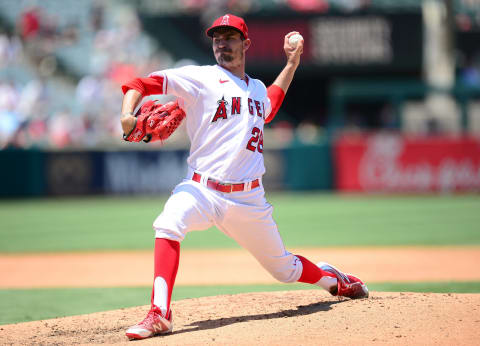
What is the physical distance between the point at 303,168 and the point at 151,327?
11.9 m

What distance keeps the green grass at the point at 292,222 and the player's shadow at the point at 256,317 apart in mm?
4055

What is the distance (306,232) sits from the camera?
9820mm

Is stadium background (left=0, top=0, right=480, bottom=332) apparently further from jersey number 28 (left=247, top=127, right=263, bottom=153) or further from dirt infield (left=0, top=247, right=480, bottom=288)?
jersey number 28 (left=247, top=127, right=263, bottom=153)

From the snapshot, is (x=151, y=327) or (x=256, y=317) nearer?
(x=151, y=327)

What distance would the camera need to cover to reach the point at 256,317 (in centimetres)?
427

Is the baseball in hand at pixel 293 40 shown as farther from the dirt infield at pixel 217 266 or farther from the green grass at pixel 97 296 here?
the dirt infield at pixel 217 266

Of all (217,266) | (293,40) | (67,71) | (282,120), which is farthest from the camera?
(67,71)

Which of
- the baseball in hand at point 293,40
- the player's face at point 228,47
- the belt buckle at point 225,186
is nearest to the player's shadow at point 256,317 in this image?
the belt buckle at point 225,186

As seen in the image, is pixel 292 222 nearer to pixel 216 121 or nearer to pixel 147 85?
pixel 216 121

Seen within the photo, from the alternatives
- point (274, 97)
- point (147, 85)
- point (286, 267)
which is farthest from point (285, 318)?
point (147, 85)

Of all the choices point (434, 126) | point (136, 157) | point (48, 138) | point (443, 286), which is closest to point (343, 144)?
point (434, 126)

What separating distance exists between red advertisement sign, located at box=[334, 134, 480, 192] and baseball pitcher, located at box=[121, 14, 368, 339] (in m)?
11.1

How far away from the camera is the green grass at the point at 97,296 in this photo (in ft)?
16.6

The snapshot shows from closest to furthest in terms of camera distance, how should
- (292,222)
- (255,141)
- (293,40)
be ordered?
(255,141), (293,40), (292,222)
